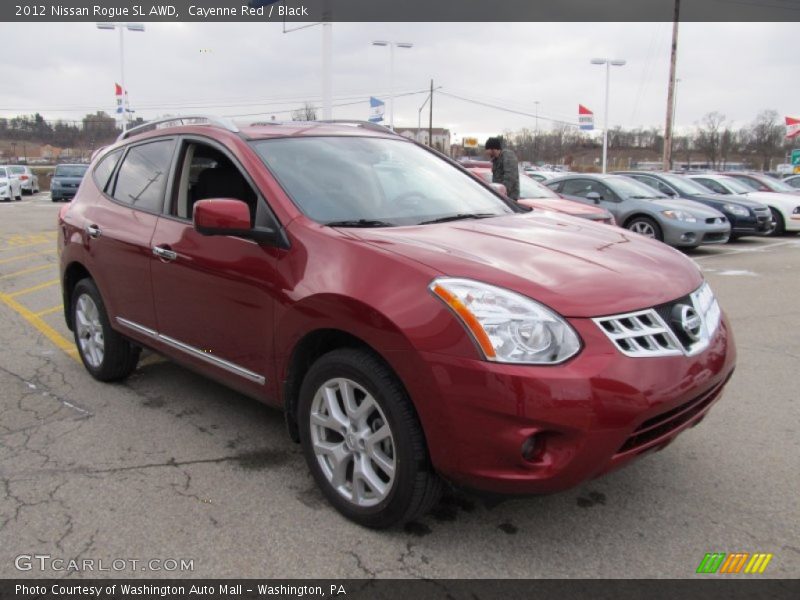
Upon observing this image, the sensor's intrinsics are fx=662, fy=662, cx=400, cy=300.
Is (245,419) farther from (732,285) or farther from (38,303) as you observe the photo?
(732,285)

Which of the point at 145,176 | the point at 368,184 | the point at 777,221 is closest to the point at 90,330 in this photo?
the point at 145,176

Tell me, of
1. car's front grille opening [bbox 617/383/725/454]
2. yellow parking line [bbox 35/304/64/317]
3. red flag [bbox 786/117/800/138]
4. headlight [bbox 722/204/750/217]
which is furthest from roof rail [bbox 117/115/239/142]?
red flag [bbox 786/117/800/138]

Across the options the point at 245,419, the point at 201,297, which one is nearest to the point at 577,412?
the point at 201,297

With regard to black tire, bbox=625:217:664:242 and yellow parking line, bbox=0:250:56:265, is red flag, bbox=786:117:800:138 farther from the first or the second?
yellow parking line, bbox=0:250:56:265

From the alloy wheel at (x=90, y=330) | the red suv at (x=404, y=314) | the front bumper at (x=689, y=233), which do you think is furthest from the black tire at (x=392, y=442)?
the front bumper at (x=689, y=233)

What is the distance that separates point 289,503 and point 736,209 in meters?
13.4

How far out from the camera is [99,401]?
174 inches

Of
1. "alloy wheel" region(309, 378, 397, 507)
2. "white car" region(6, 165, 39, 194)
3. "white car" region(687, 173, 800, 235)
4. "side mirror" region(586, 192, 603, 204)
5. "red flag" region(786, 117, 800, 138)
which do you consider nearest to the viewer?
"alloy wheel" region(309, 378, 397, 507)

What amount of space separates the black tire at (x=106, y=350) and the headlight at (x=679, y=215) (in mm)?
9581

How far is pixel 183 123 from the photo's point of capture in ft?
→ 13.5

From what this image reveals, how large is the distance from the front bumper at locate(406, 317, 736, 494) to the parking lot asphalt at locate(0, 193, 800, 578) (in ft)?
0.99

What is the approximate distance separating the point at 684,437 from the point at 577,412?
5.84 ft

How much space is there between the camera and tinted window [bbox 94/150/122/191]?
187 inches

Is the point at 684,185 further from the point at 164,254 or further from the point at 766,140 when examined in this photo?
the point at 766,140
